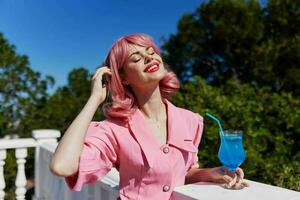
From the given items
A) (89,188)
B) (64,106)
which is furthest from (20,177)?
(64,106)

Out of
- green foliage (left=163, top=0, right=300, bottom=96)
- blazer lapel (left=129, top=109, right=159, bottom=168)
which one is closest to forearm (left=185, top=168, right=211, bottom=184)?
blazer lapel (left=129, top=109, right=159, bottom=168)

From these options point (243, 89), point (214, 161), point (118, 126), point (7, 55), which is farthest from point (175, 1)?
point (118, 126)

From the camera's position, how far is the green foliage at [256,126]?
330 cm

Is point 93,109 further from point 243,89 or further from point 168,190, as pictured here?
point 243,89

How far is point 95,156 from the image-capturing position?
1262mm

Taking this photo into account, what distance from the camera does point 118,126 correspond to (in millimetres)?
1335

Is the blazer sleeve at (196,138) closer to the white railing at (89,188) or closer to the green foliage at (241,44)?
the white railing at (89,188)

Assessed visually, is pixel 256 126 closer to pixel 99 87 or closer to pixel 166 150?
pixel 166 150

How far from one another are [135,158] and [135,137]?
80 millimetres

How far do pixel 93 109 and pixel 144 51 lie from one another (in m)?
0.31

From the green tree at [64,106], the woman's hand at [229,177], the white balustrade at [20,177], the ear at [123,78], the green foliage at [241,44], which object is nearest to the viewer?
the woman's hand at [229,177]

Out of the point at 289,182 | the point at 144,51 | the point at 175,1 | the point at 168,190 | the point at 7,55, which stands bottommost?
the point at 289,182

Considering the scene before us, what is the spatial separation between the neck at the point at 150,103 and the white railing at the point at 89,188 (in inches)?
13.1

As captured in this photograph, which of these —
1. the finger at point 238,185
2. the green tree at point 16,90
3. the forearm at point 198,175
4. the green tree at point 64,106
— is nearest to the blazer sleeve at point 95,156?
the forearm at point 198,175
